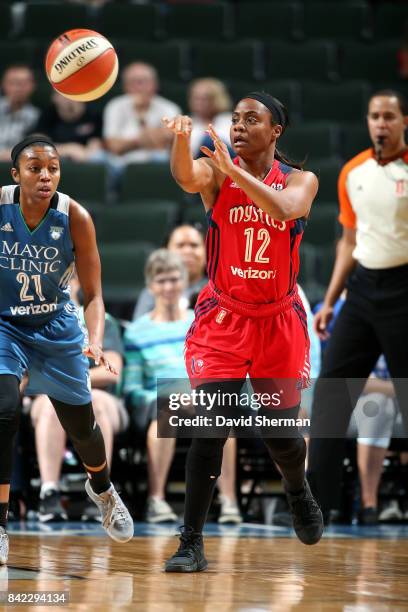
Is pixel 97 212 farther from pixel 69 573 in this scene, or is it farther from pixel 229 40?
pixel 69 573

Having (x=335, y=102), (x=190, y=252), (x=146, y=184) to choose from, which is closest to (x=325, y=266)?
(x=190, y=252)

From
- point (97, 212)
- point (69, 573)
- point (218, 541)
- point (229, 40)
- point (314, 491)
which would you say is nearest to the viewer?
point (69, 573)

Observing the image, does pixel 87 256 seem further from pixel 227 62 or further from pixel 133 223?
pixel 227 62

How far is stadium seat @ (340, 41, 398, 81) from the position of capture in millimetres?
10586

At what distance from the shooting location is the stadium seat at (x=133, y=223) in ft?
26.2

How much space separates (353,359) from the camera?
542 centimetres

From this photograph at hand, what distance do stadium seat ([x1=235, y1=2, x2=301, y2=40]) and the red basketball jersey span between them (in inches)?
283

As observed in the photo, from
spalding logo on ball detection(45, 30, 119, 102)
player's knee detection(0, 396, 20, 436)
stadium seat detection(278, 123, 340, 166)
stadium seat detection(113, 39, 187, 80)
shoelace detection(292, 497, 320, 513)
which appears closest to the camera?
player's knee detection(0, 396, 20, 436)

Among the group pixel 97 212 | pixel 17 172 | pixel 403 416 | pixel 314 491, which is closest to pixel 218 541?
pixel 314 491

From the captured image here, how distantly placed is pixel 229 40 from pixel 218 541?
688cm

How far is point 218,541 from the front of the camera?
516cm

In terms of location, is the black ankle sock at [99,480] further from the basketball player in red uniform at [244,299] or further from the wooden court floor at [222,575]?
the basketball player in red uniform at [244,299]

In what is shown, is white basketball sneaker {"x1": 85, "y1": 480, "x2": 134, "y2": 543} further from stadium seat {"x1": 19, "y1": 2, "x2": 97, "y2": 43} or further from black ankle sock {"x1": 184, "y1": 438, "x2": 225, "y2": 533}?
stadium seat {"x1": 19, "y1": 2, "x2": 97, "y2": 43}

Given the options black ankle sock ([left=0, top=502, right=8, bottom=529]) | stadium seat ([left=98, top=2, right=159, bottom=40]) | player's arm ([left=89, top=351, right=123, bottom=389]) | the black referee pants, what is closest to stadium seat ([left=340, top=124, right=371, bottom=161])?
stadium seat ([left=98, top=2, right=159, bottom=40])
